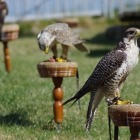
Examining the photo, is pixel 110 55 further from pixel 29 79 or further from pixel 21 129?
pixel 29 79

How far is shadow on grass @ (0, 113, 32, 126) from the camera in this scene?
236 inches

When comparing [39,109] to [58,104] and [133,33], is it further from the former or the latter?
[133,33]

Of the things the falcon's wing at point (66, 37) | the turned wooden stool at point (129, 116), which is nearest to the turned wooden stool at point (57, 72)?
the falcon's wing at point (66, 37)

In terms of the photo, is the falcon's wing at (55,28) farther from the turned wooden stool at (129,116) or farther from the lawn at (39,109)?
the turned wooden stool at (129,116)

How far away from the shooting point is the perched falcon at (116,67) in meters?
4.51

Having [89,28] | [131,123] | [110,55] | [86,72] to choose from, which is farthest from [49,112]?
[89,28]

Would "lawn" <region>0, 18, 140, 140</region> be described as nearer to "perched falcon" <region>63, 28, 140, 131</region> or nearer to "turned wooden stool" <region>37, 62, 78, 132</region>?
"turned wooden stool" <region>37, 62, 78, 132</region>

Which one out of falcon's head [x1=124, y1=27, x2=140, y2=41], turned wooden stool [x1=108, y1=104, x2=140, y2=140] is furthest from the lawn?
turned wooden stool [x1=108, y1=104, x2=140, y2=140]

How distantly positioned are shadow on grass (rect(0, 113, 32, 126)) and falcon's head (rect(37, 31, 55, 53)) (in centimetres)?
100

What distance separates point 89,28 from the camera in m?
20.4

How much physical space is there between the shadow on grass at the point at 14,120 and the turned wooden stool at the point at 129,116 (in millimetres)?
2327

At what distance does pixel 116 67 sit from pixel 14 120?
2.11m

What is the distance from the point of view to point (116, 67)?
14.9ft

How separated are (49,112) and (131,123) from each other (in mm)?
3077
